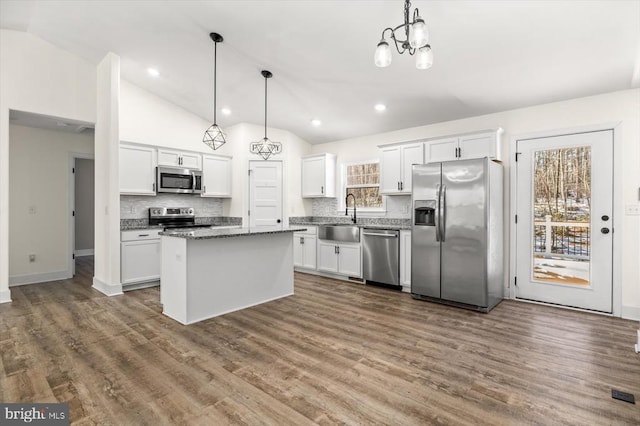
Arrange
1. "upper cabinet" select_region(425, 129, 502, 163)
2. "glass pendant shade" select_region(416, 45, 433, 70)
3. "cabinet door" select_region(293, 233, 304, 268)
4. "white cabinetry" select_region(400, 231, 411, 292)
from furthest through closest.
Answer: "cabinet door" select_region(293, 233, 304, 268), "white cabinetry" select_region(400, 231, 411, 292), "upper cabinet" select_region(425, 129, 502, 163), "glass pendant shade" select_region(416, 45, 433, 70)

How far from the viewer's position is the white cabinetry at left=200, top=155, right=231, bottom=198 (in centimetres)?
596

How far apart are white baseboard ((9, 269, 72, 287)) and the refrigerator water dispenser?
5.95 m

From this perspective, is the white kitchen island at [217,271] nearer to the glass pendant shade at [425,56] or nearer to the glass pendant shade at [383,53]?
the glass pendant shade at [383,53]

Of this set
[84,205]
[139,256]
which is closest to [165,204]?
[139,256]

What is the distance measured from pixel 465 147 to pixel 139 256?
5042 millimetres

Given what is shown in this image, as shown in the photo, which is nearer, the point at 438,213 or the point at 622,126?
the point at 622,126

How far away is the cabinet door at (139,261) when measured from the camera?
4.72 meters

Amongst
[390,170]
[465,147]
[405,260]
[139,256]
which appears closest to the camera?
[465,147]

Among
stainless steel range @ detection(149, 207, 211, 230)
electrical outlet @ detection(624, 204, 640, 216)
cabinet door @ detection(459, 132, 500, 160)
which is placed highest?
cabinet door @ detection(459, 132, 500, 160)

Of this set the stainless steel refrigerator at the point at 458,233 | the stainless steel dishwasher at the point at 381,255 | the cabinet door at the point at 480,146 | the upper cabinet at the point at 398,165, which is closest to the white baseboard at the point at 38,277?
the stainless steel dishwasher at the point at 381,255

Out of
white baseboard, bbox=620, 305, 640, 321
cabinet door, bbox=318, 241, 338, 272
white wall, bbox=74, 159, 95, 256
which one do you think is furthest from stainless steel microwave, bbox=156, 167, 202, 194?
white baseboard, bbox=620, 305, 640, 321

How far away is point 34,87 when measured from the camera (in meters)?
4.31

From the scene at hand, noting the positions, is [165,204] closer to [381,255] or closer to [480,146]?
[381,255]

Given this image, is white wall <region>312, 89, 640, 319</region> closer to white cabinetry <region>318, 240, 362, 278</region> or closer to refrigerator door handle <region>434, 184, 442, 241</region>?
refrigerator door handle <region>434, 184, 442, 241</region>
